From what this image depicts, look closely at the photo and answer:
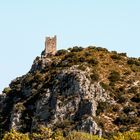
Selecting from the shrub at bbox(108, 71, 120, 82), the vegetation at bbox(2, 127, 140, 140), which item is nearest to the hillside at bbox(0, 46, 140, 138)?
the shrub at bbox(108, 71, 120, 82)

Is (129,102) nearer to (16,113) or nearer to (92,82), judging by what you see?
(92,82)

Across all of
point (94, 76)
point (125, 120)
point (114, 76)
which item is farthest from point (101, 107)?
point (114, 76)

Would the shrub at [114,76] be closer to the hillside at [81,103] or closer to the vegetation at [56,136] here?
the hillside at [81,103]

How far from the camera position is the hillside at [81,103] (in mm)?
180875

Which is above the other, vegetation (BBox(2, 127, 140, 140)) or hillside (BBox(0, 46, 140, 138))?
hillside (BBox(0, 46, 140, 138))

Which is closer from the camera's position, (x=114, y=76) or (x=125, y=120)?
(x=125, y=120)

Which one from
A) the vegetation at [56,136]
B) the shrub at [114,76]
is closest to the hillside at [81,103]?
the shrub at [114,76]

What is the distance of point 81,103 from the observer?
18425cm

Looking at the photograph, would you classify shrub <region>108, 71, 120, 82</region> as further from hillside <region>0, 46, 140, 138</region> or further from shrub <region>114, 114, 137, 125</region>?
shrub <region>114, 114, 137, 125</region>

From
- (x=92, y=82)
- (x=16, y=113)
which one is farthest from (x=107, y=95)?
(x=16, y=113)

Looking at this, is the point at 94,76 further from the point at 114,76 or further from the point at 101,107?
the point at 101,107

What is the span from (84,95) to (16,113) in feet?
53.9

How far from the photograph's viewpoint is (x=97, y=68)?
19838 cm

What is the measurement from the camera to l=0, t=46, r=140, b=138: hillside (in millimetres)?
180875
